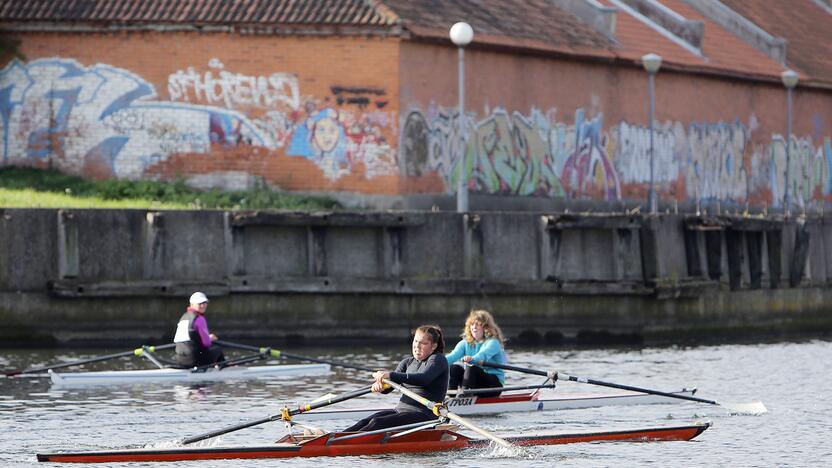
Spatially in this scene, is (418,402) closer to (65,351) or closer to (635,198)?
(65,351)

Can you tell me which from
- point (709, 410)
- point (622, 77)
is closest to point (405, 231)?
point (709, 410)

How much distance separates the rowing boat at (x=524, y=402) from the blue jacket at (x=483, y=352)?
20.3 inches

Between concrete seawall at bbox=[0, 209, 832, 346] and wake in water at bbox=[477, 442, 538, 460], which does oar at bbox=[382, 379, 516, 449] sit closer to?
wake in water at bbox=[477, 442, 538, 460]

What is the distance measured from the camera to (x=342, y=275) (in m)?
35.7

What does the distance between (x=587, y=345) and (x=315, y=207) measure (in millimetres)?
7782

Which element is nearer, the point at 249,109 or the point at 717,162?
the point at 249,109

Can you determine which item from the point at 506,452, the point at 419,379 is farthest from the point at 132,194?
the point at 506,452

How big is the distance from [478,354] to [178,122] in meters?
17.9

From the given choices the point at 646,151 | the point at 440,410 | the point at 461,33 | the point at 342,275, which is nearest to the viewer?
the point at 440,410

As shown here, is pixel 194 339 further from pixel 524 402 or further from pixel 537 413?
pixel 537 413

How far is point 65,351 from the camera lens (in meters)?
33.7

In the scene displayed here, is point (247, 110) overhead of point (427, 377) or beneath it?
overhead

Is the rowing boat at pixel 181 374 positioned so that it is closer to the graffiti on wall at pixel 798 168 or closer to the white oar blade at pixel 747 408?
the white oar blade at pixel 747 408

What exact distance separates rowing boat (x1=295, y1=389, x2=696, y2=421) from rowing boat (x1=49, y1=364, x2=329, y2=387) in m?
4.31
